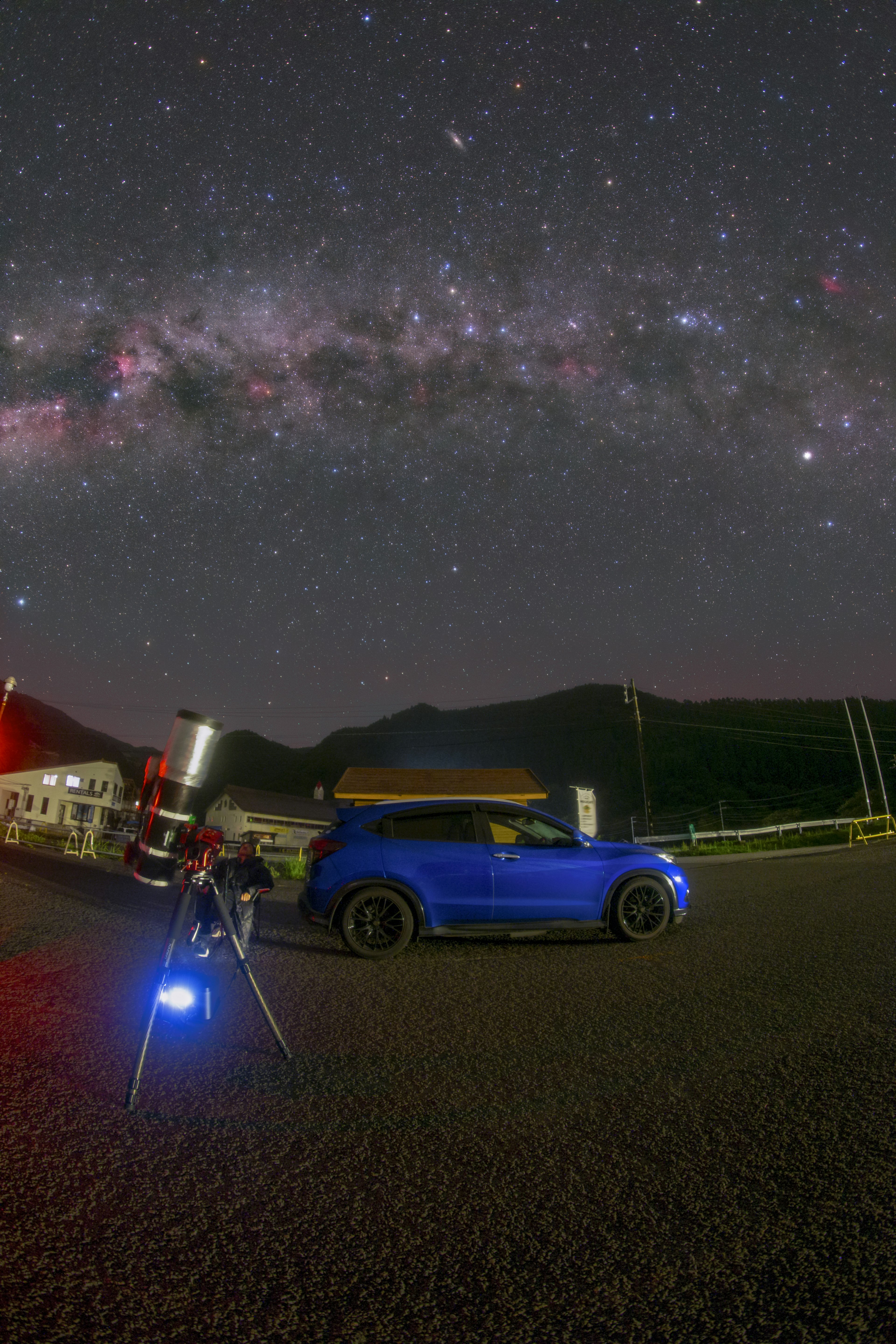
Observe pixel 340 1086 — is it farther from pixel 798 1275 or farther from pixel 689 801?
pixel 689 801

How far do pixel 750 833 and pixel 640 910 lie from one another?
31.7 meters

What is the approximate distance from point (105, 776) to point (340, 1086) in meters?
72.8

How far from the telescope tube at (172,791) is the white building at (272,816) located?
50.1 metres

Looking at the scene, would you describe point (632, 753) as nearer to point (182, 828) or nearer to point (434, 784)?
point (434, 784)

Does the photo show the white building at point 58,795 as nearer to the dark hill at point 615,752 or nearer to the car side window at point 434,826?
the dark hill at point 615,752

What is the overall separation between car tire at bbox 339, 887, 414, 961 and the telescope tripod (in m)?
2.65

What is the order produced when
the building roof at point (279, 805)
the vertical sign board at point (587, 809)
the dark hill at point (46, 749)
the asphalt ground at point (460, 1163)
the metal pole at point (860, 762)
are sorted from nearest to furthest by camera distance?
the asphalt ground at point (460, 1163) < the metal pole at point (860, 762) < the vertical sign board at point (587, 809) < the building roof at point (279, 805) < the dark hill at point (46, 749)

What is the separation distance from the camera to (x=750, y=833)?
35.4 metres

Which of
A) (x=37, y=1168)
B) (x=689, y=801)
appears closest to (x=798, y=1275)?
(x=37, y=1168)

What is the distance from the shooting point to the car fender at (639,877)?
7219 mm

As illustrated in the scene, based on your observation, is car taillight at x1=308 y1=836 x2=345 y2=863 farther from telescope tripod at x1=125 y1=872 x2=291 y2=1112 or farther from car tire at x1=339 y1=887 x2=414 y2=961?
telescope tripod at x1=125 y1=872 x2=291 y2=1112

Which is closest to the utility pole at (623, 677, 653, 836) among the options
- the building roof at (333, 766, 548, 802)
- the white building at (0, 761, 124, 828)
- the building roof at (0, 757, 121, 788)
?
the building roof at (333, 766, 548, 802)

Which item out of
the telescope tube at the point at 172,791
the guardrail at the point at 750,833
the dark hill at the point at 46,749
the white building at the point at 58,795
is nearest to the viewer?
the telescope tube at the point at 172,791

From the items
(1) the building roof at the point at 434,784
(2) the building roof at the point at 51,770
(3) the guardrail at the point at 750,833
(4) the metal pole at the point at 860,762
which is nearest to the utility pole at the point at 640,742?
(3) the guardrail at the point at 750,833
